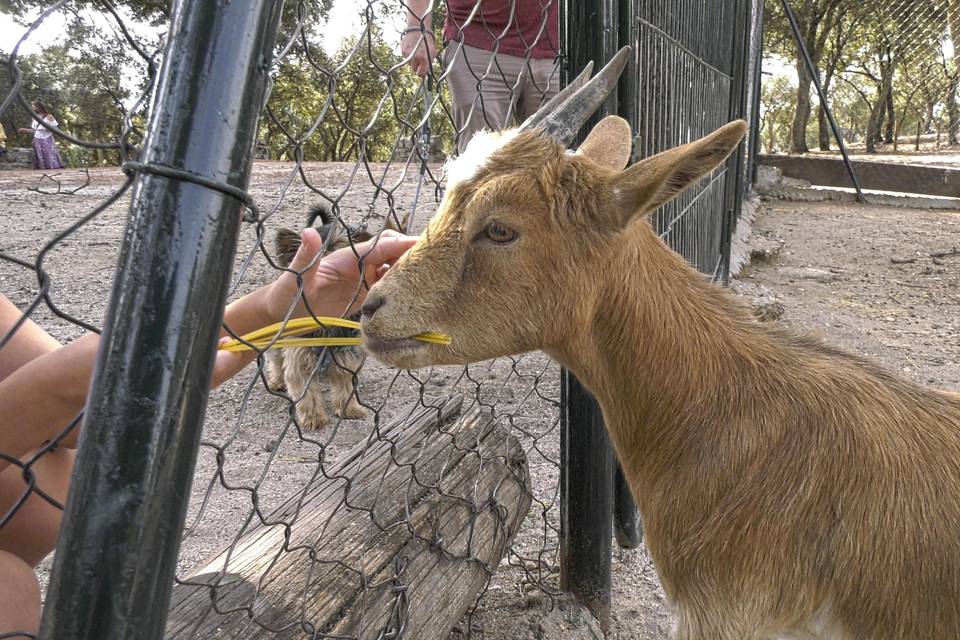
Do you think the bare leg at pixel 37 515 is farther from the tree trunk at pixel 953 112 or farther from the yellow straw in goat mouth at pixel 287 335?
the tree trunk at pixel 953 112

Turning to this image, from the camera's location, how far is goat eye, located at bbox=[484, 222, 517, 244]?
6.06 ft

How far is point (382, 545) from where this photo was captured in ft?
6.84

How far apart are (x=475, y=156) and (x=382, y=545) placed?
44.9 inches

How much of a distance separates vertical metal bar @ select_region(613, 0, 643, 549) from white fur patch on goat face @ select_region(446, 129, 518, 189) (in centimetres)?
60

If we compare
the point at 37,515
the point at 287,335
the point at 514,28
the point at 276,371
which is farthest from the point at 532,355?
the point at 287,335

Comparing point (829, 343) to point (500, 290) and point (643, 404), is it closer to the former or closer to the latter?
point (643, 404)

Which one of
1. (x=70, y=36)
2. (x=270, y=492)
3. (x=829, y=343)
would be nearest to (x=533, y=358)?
(x=270, y=492)

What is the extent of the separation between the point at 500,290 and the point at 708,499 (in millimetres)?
792

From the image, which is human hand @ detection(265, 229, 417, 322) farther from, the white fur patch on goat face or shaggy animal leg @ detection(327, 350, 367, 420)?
shaggy animal leg @ detection(327, 350, 367, 420)

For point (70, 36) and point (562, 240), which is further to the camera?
point (70, 36)

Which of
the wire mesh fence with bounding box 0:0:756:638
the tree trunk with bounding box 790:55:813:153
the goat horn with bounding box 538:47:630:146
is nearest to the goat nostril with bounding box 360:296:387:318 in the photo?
the wire mesh fence with bounding box 0:0:756:638

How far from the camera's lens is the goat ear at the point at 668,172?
5.33 ft

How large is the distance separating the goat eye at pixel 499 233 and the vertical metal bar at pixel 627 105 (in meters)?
0.79

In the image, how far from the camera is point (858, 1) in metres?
20.4
